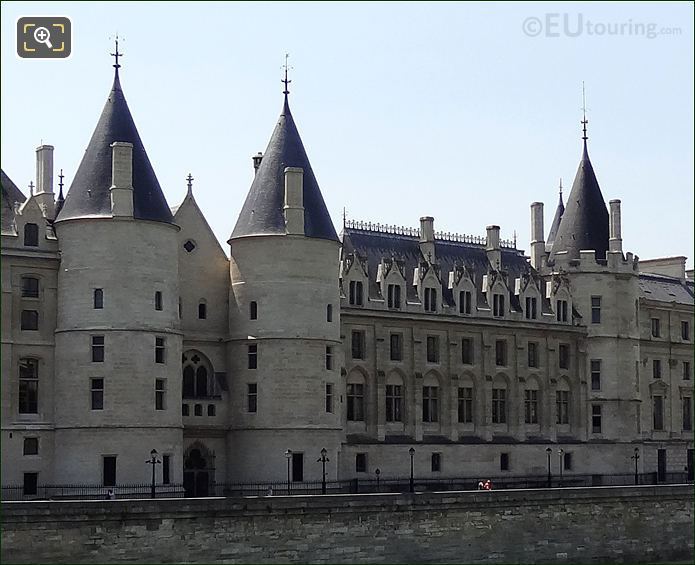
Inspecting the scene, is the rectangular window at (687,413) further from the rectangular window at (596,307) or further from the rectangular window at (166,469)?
the rectangular window at (166,469)

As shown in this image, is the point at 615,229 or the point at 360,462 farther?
the point at 615,229

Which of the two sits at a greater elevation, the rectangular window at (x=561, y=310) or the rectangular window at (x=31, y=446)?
the rectangular window at (x=561, y=310)

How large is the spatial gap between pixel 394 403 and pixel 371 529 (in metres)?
16.2

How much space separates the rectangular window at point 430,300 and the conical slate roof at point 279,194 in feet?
33.9

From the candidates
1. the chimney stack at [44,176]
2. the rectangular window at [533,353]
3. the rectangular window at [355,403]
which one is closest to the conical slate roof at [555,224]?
the rectangular window at [533,353]

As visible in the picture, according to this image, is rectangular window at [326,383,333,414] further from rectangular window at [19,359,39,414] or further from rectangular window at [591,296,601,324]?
rectangular window at [591,296,601,324]

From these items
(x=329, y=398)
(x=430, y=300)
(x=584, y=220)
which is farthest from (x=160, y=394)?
(x=584, y=220)

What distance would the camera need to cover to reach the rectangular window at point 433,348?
3036 inches

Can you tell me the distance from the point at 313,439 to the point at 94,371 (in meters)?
9.99

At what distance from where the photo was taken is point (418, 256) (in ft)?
263

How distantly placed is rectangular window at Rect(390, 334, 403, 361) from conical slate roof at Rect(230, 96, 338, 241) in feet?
30.5

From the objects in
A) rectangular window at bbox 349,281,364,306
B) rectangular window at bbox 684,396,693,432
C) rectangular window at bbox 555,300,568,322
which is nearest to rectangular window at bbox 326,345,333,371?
rectangular window at bbox 349,281,364,306

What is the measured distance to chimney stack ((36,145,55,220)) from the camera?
216 ft

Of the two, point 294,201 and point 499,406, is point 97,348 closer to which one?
point 294,201
